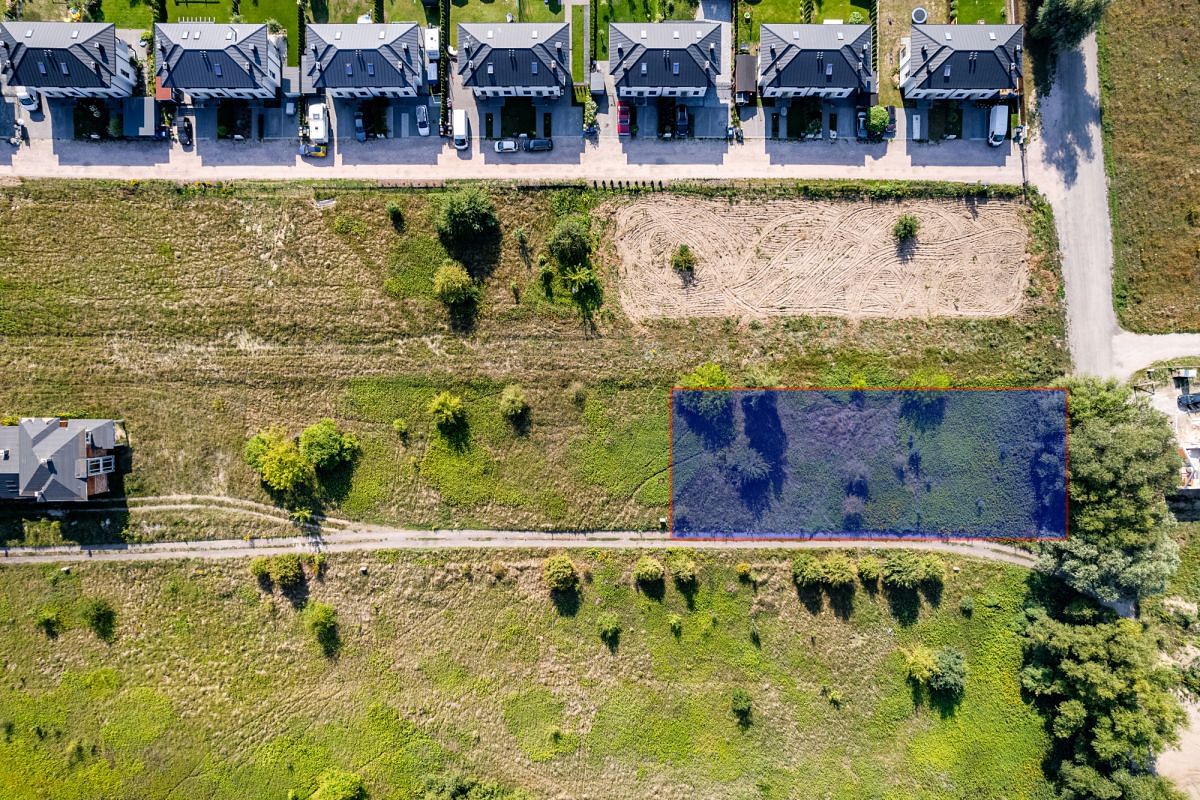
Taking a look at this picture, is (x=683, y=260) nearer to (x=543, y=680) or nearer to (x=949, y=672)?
(x=543, y=680)

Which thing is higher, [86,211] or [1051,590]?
[86,211]

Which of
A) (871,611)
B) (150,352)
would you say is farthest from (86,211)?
(871,611)

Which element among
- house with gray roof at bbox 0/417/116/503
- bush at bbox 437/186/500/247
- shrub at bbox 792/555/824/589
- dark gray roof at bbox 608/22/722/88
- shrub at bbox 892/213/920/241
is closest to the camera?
house with gray roof at bbox 0/417/116/503

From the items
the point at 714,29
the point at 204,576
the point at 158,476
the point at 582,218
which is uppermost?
the point at 714,29

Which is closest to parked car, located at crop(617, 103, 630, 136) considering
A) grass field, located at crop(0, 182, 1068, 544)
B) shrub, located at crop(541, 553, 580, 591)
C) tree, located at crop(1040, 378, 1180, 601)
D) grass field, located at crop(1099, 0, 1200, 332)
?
grass field, located at crop(0, 182, 1068, 544)

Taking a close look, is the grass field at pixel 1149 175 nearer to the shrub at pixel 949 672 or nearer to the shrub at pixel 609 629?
the shrub at pixel 949 672

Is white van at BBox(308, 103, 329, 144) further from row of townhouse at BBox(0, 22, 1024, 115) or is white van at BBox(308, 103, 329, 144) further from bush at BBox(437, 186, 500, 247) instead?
bush at BBox(437, 186, 500, 247)

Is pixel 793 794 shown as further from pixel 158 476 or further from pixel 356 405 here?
pixel 158 476
